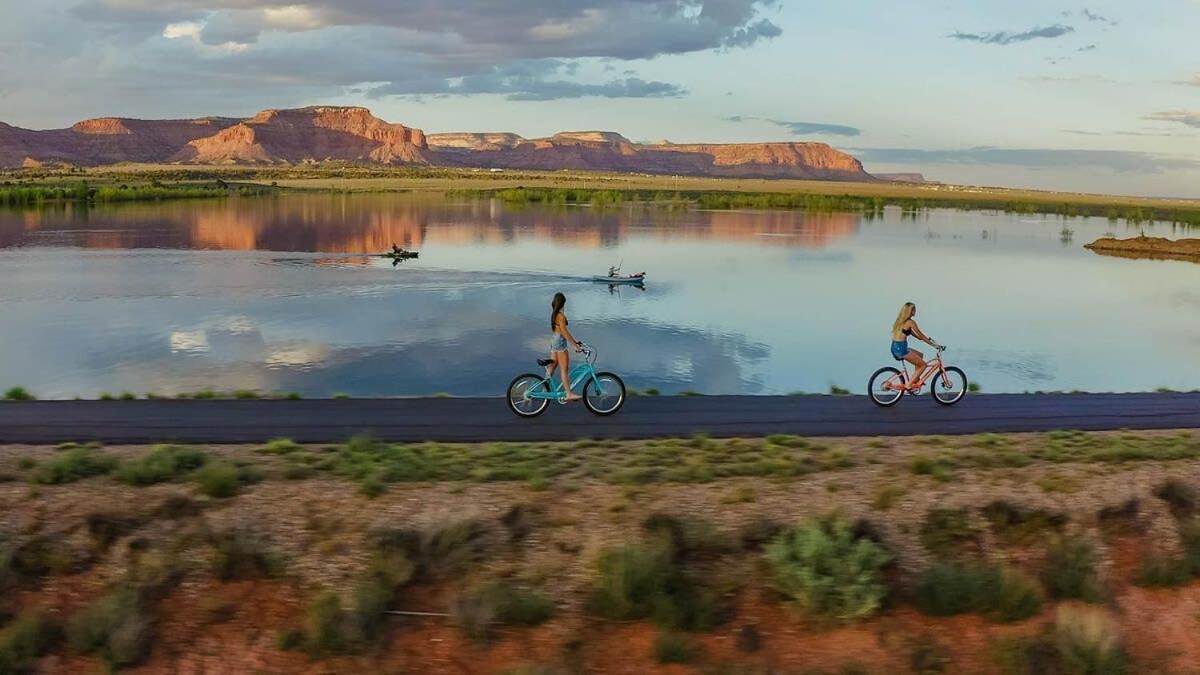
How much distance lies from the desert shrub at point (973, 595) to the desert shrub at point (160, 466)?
7360 millimetres

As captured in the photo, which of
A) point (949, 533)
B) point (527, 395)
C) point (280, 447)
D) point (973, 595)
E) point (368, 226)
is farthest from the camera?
point (368, 226)

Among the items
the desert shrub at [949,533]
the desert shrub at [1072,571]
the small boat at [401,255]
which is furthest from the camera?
the small boat at [401,255]

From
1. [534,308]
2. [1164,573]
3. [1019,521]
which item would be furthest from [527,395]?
[534,308]

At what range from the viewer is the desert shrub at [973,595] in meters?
9.93

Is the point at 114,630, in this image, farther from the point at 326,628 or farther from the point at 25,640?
the point at 326,628

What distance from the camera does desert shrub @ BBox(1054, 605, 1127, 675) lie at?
9.24m

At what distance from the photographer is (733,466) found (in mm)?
11656

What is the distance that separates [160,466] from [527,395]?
4935mm

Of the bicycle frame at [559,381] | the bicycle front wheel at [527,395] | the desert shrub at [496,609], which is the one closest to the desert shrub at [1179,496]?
the desert shrub at [496,609]

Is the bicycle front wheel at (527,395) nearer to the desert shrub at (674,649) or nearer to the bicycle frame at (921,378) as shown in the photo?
the bicycle frame at (921,378)

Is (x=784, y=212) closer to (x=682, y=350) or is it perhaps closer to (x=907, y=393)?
(x=682, y=350)

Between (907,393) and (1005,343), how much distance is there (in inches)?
700

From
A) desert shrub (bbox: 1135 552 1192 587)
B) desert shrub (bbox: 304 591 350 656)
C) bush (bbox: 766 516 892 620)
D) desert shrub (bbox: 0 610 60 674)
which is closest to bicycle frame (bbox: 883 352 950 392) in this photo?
desert shrub (bbox: 1135 552 1192 587)

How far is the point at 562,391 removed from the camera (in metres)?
14.4
